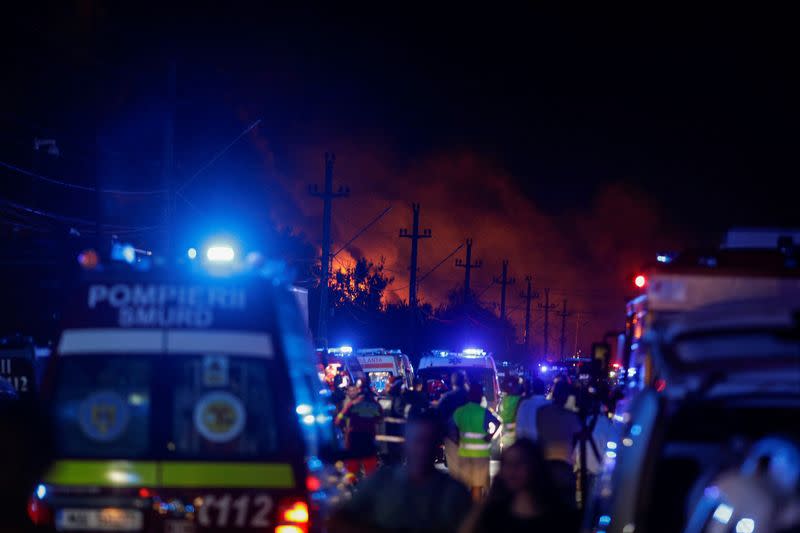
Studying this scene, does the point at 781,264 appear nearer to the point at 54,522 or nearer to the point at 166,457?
the point at 166,457

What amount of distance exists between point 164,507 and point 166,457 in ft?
0.92

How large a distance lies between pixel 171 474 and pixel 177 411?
36 cm

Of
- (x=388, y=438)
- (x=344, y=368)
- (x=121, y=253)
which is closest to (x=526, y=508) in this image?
(x=121, y=253)

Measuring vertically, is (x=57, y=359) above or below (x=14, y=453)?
above

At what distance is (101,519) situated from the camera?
21.5 ft

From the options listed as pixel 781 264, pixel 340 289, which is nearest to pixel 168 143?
pixel 781 264

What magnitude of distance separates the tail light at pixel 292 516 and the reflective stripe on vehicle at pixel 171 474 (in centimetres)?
10

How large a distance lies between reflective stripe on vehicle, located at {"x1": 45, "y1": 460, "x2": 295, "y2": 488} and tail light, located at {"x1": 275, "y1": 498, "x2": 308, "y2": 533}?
0.10 m

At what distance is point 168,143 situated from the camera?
82.6 ft

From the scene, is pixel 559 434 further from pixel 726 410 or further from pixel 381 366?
pixel 381 366

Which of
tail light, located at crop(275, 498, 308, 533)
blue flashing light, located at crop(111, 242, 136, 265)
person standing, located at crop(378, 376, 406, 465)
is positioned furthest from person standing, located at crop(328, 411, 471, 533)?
person standing, located at crop(378, 376, 406, 465)

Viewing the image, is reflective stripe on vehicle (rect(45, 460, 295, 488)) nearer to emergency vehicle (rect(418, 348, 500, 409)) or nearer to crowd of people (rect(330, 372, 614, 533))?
crowd of people (rect(330, 372, 614, 533))

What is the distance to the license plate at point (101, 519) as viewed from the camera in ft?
21.5

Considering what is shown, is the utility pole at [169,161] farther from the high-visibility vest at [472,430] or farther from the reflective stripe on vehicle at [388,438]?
the high-visibility vest at [472,430]
